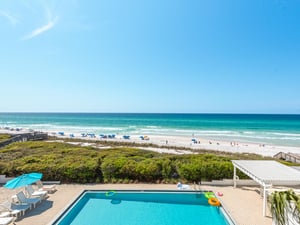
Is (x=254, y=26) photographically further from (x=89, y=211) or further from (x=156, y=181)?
(x=89, y=211)

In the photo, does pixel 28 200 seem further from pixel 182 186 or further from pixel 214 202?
pixel 214 202

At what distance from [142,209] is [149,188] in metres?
1.63

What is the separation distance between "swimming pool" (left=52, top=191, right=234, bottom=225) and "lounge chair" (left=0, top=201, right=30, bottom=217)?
1.60 m

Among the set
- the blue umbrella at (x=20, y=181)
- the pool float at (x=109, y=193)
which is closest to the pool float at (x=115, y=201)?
the pool float at (x=109, y=193)

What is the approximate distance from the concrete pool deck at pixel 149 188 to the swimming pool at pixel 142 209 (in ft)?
1.14

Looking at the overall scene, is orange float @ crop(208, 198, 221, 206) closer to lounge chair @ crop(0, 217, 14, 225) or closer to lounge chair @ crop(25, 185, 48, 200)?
lounge chair @ crop(25, 185, 48, 200)

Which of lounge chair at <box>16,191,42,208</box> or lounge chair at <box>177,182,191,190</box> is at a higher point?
lounge chair at <box>16,191,42,208</box>

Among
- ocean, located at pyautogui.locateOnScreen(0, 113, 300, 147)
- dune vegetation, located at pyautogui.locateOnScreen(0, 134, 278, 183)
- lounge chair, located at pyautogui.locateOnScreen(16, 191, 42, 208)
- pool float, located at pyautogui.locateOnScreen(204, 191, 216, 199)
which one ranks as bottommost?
ocean, located at pyautogui.locateOnScreen(0, 113, 300, 147)

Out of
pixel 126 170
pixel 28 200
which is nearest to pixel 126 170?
pixel 126 170

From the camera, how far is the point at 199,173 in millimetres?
10203

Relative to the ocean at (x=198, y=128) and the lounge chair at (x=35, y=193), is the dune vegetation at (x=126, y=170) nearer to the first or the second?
the lounge chair at (x=35, y=193)

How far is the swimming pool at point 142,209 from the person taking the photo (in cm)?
695

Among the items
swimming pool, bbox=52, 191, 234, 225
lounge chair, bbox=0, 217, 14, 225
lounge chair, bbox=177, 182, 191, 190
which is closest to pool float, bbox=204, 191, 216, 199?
swimming pool, bbox=52, 191, 234, 225

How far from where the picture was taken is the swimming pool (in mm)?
6949
